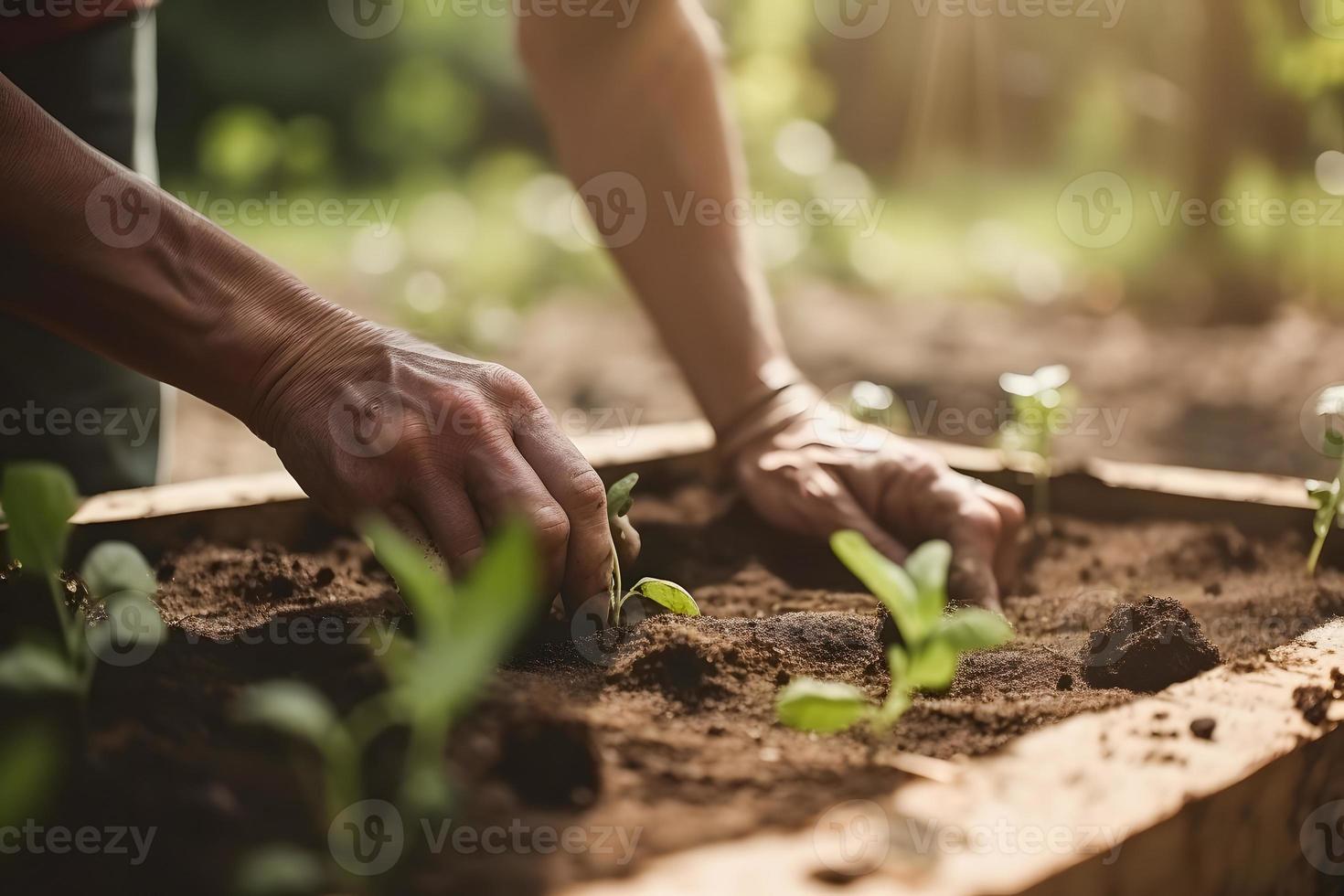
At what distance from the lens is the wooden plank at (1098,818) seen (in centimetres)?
69

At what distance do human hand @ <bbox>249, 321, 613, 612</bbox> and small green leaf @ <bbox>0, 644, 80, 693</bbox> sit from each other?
1.11 ft

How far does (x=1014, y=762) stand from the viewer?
2.74 feet

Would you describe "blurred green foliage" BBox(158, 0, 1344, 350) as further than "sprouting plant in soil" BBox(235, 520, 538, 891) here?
Yes

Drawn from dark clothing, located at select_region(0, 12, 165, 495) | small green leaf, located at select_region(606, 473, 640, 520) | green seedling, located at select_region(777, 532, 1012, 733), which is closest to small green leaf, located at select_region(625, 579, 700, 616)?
small green leaf, located at select_region(606, 473, 640, 520)

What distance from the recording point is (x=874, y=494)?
157cm

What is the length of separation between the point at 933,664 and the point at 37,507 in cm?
70

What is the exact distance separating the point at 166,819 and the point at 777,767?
43 cm

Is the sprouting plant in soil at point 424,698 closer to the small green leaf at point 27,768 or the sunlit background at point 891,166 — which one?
the small green leaf at point 27,768

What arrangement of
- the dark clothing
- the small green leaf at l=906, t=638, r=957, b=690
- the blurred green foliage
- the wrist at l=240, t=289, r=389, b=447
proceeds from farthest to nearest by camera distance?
Answer: the blurred green foliage, the dark clothing, the wrist at l=240, t=289, r=389, b=447, the small green leaf at l=906, t=638, r=957, b=690

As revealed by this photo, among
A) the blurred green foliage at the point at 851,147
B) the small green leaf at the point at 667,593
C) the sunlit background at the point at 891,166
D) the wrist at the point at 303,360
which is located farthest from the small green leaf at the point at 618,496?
the blurred green foliage at the point at 851,147

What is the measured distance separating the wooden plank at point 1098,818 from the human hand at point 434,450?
1.40 ft

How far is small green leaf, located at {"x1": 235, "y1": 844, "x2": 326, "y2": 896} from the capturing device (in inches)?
24.8

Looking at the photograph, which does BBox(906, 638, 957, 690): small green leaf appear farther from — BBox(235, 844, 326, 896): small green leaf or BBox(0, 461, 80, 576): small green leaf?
BBox(0, 461, 80, 576): small green leaf

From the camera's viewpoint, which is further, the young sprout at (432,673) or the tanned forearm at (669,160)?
the tanned forearm at (669,160)
